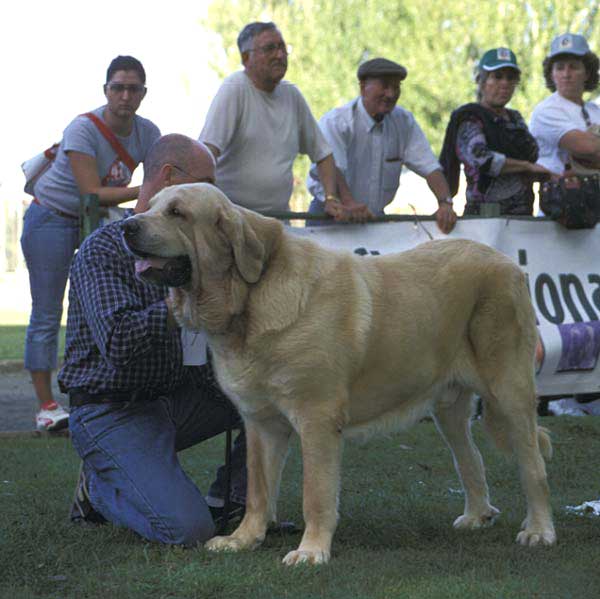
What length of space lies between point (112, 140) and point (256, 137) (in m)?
0.91

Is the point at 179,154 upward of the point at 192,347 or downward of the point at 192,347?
upward

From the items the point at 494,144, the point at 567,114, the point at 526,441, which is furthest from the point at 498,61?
the point at 526,441

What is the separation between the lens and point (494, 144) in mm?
7719

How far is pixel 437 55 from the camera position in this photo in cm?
3353

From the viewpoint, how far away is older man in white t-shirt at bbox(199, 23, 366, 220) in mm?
6871

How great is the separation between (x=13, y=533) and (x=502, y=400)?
2073mm

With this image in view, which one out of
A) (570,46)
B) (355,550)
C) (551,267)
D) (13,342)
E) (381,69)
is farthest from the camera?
(13,342)

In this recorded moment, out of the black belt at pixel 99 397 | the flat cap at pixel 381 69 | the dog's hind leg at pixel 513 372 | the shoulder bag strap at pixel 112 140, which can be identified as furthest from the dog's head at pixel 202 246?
the flat cap at pixel 381 69

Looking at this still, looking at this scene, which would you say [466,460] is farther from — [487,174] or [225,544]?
[487,174]

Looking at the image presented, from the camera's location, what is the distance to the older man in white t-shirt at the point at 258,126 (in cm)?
687

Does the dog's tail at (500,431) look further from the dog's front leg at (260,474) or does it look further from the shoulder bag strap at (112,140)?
the shoulder bag strap at (112,140)

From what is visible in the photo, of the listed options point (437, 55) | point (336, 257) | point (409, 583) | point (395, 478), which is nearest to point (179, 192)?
point (336, 257)

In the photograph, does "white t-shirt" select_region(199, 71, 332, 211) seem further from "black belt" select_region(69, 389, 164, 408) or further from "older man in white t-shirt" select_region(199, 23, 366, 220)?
"black belt" select_region(69, 389, 164, 408)

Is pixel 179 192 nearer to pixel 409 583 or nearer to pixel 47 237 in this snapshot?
pixel 409 583
